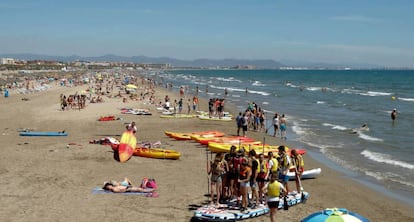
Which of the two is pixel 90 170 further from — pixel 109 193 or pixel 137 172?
pixel 109 193

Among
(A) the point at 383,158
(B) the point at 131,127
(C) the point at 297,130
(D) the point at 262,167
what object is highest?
(D) the point at 262,167

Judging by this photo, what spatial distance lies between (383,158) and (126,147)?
10.8 meters

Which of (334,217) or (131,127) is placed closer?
(334,217)

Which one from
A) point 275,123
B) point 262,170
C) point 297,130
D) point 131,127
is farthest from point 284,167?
point 297,130

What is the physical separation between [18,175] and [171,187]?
5.15m

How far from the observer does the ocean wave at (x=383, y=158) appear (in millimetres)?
19273

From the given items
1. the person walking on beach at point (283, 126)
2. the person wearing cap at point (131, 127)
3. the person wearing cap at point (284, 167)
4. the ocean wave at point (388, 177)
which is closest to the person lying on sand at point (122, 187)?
the person wearing cap at point (284, 167)

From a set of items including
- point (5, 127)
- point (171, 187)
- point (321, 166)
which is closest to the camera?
point (171, 187)

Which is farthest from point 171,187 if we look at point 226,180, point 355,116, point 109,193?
point 355,116

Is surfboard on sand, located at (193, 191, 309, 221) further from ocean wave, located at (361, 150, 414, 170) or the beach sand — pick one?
ocean wave, located at (361, 150, 414, 170)

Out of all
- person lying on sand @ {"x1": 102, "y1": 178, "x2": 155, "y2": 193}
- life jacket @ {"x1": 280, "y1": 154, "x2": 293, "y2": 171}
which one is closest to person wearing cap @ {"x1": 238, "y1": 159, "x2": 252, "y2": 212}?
life jacket @ {"x1": 280, "y1": 154, "x2": 293, "y2": 171}

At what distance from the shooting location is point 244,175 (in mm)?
11602

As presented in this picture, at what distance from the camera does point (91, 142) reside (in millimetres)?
21891

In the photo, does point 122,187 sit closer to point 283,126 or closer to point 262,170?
point 262,170
